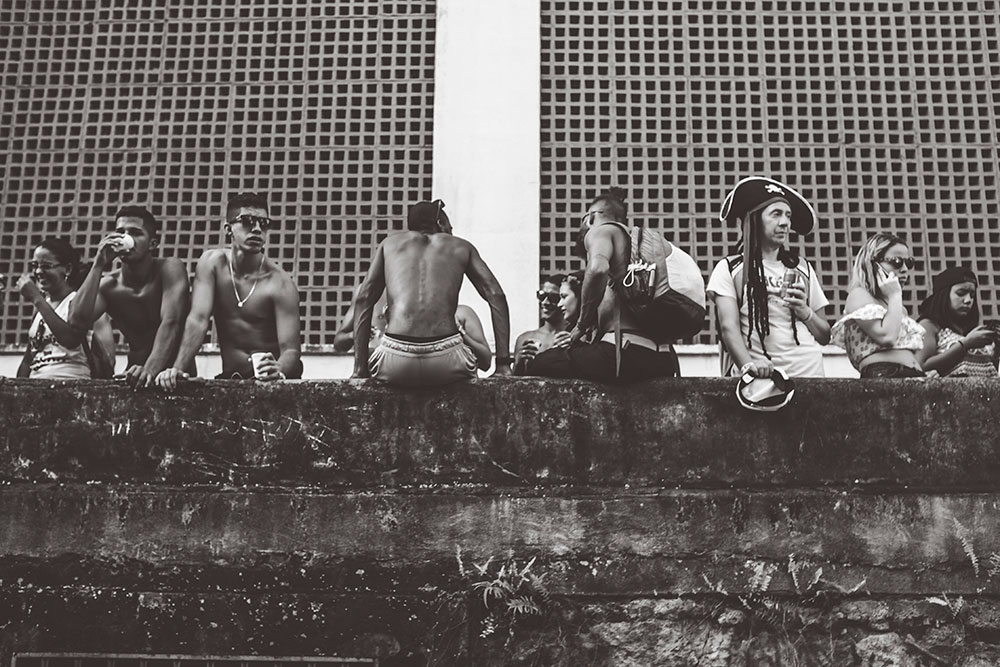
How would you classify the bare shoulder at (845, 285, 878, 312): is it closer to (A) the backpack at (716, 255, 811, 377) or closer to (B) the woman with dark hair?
(A) the backpack at (716, 255, 811, 377)

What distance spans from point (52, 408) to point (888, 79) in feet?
30.3

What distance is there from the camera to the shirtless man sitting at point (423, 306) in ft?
20.5

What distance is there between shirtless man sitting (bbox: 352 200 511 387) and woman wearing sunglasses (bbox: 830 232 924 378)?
209 centimetres

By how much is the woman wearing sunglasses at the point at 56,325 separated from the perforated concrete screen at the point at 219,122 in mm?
3731

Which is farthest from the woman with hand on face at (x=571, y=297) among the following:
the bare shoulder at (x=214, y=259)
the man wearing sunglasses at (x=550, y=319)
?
the bare shoulder at (x=214, y=259)

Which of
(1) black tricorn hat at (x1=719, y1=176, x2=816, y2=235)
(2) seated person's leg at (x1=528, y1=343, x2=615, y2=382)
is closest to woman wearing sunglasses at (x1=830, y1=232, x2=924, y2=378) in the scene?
(1) black tricorn hat at (x1=719, y1=176, x2=816, y2=235)

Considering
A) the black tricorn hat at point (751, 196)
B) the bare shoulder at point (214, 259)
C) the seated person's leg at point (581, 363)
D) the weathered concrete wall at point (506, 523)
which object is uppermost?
the black tricorn hat at point (751, 196)

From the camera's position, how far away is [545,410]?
20.3ft

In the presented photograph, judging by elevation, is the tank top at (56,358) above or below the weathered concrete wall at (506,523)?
above

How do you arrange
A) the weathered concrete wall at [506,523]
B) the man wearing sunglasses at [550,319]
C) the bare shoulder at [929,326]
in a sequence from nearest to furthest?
the weathered concrete wall at [506,523] < the bare shoulder at [929,326] < the man wearing sunglasses at [550,319]

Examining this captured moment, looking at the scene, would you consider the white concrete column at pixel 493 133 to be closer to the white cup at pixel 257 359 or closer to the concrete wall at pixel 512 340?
the concrete wall at pixel 512 340

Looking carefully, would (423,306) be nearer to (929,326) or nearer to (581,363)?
(581,363)

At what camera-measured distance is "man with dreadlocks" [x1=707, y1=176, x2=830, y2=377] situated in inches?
260

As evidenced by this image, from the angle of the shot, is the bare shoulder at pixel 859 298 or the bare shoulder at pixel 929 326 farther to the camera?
the bare shoulder at pixel 929 326
